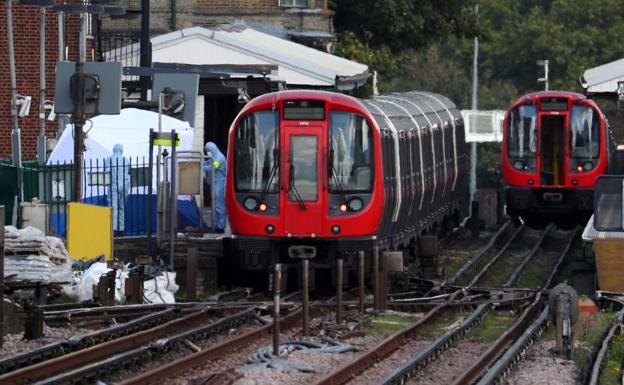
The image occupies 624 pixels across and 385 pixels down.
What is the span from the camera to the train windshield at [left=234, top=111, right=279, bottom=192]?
22.3 m

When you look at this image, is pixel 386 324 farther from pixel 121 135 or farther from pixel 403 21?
pixel 403 21

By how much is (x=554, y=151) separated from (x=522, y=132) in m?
0.79

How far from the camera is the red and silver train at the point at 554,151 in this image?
32.7m

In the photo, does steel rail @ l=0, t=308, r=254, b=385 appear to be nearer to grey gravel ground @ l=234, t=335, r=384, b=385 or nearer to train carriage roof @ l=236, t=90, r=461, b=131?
grey gravel ground @ l=234, t=335, r=384, b=385

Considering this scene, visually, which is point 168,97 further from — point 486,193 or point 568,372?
point 486,193

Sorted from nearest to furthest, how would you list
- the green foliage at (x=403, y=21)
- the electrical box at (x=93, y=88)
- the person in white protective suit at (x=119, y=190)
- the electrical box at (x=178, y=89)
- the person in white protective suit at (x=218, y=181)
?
the electrical box at (x=93, y=88), the electrical box at (x=178, y=89), the person in white protective suit at (x=119, y=190), the person in white protective suit at (x=218, y=181), the green foliage at (x=403, y=21)

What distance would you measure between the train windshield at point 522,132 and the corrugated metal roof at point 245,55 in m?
4.86

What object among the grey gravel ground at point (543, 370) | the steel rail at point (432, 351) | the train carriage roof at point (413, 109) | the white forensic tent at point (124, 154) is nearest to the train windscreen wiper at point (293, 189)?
the train carriage roof at point (413, 109)

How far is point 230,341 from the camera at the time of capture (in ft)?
53.4

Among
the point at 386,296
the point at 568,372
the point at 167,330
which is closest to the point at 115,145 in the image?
the point at 386,296

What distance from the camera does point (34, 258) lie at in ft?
65.3

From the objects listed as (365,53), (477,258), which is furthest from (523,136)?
(365,53)

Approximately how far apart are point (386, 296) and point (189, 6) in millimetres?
31987

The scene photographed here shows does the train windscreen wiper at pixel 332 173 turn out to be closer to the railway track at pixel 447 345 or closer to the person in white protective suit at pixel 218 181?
the railway track at pixel 447 345
